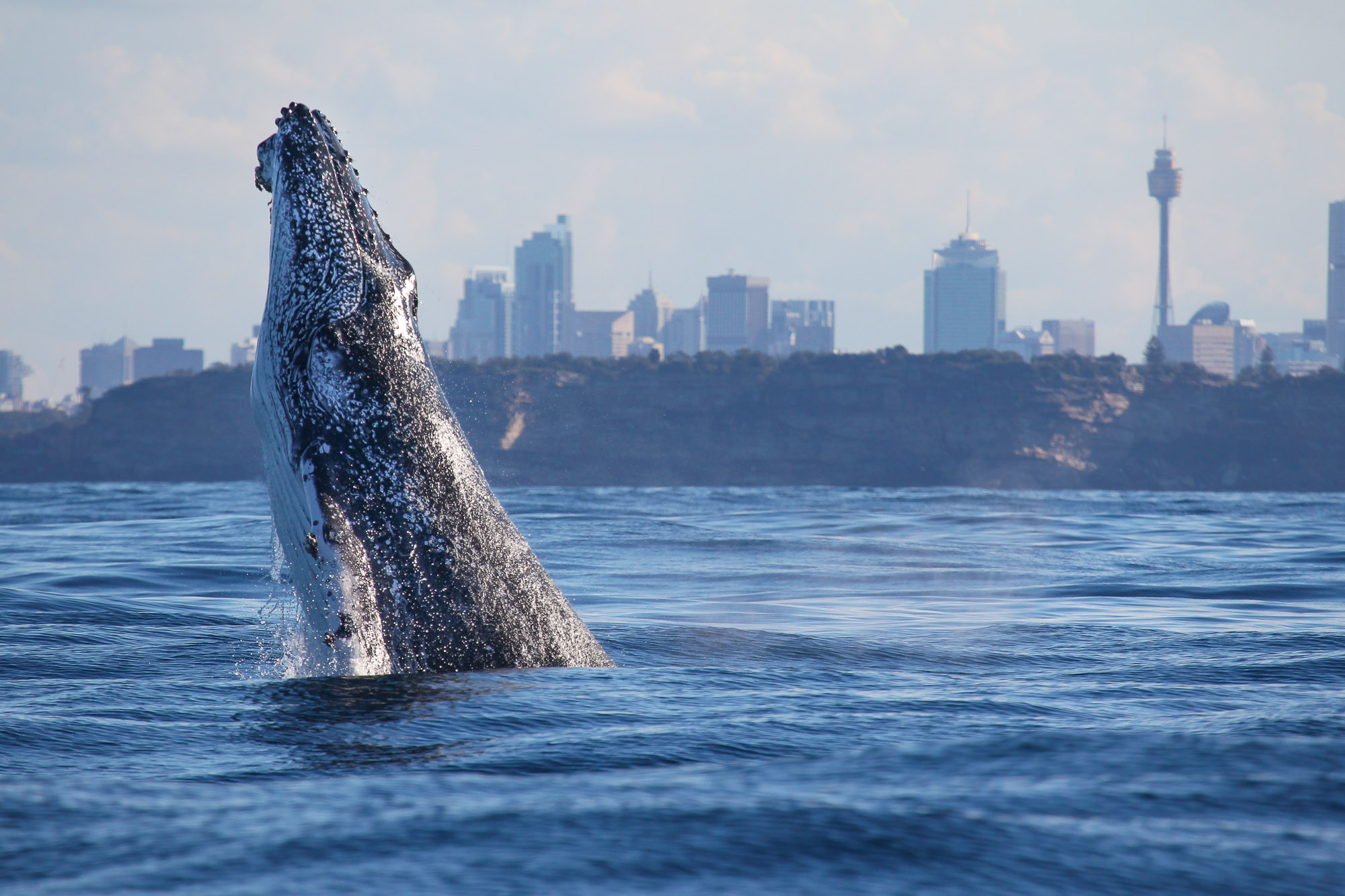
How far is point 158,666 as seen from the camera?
6633 millimetres

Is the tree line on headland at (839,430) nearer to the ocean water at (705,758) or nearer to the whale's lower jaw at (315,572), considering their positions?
the ocean water at (705,758)

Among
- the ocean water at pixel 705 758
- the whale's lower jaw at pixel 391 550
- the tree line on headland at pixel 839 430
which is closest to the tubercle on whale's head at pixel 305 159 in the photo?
the whale's lower jaw at pixel 391 550

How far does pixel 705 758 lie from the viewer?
13.2 feet

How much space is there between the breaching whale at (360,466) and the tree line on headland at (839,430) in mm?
122798

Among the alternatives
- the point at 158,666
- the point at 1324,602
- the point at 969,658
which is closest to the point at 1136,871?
the point at 969,658

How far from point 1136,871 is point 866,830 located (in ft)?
2.00

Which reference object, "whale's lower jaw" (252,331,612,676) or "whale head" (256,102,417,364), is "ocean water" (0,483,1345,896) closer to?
"whale's lower jaw" (252,331,612,676)

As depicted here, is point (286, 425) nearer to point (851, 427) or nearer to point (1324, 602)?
point (1324, 602)

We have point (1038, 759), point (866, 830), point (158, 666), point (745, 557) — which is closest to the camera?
point (866, 830)

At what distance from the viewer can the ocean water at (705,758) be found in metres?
2.72

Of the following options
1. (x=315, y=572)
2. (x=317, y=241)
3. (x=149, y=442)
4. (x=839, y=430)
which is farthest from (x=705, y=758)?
(x=149, y=442)

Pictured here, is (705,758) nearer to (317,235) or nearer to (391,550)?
(391,550)

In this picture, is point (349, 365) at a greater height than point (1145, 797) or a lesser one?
greater

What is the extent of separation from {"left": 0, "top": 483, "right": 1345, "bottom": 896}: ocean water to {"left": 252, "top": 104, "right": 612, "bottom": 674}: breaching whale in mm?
219
